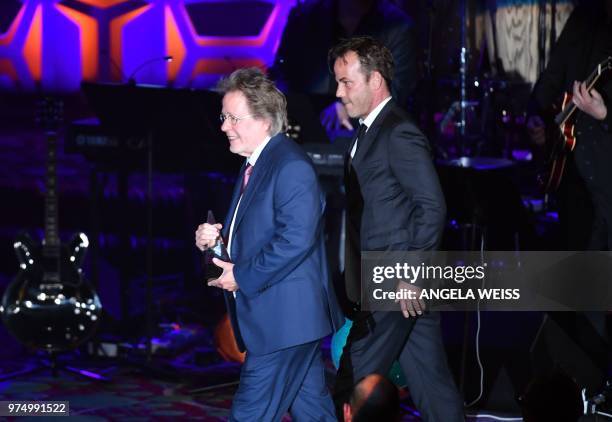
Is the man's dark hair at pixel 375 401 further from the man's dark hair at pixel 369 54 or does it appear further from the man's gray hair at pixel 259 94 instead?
the man's dark hair at pixel 369 54

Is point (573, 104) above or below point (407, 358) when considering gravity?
above

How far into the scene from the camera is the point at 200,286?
9.07 m

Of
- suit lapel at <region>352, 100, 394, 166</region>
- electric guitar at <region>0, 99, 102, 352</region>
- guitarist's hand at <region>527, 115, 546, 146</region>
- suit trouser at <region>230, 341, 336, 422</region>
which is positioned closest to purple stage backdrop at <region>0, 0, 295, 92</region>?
electric guitar at <region>0, 99, 102, 352</region>

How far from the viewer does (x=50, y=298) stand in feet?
23.7

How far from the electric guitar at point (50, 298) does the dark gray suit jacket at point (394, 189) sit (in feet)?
9.91

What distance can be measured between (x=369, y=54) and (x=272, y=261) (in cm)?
106

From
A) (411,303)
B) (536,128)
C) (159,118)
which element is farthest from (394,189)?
(159,118)

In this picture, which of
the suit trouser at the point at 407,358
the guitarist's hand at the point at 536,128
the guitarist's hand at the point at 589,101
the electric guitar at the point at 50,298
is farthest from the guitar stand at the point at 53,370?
the guitarist's hand at the point at 589,101

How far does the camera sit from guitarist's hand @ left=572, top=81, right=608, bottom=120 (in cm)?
613

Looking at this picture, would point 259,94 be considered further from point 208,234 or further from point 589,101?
point 589,101

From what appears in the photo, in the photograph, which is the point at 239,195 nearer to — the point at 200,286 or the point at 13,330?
the point at 13,330

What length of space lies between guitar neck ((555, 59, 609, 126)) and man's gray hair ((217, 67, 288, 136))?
232 centimetres

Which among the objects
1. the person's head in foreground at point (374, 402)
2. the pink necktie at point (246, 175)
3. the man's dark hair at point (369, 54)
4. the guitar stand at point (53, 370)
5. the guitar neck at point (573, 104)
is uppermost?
the man's dark hair at point (369, 54)

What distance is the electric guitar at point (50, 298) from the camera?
7.21 m
